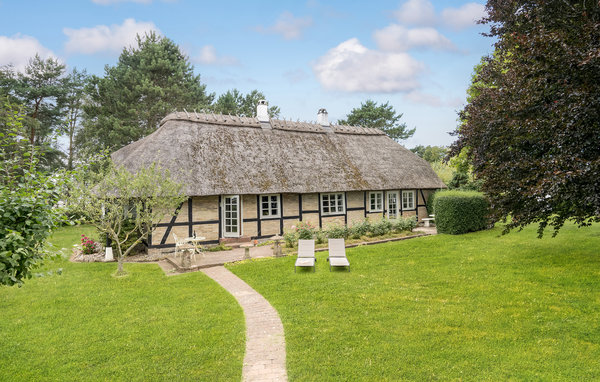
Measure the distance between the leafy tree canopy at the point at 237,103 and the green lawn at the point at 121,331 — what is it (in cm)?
2639

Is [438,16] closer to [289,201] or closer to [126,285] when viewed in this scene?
[289,201]

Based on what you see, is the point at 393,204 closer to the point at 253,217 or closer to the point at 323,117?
the point at 323,117

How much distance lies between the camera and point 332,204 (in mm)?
17828

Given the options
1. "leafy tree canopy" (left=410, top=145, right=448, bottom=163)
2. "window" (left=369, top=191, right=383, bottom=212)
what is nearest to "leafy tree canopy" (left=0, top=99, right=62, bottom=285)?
"window" (left=369, top=191, right=383, bottom=212)

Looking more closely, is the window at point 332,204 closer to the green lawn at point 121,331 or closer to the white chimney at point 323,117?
the white chimney at point 323,117

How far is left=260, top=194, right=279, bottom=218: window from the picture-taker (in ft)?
52.7

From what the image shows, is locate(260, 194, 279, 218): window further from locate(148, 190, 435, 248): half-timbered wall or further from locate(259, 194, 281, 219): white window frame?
locate(148, 190, 435, 248): half-timbered wall

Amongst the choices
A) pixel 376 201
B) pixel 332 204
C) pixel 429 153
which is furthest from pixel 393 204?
pixel 429 153

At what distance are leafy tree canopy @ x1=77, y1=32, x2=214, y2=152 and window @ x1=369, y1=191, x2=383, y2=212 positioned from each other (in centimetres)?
1925

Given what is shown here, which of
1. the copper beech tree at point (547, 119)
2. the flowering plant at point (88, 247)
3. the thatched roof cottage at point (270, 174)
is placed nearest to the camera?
the copper beech tree at point (547, 119)

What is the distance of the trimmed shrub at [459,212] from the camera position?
15312mm

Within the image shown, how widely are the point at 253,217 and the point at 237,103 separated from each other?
2317 centimetres

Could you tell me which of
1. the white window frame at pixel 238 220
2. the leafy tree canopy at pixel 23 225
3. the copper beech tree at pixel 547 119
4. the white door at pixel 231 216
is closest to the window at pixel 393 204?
the white window frame at pixel 238 220

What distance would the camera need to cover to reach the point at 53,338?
6270 millimetres
